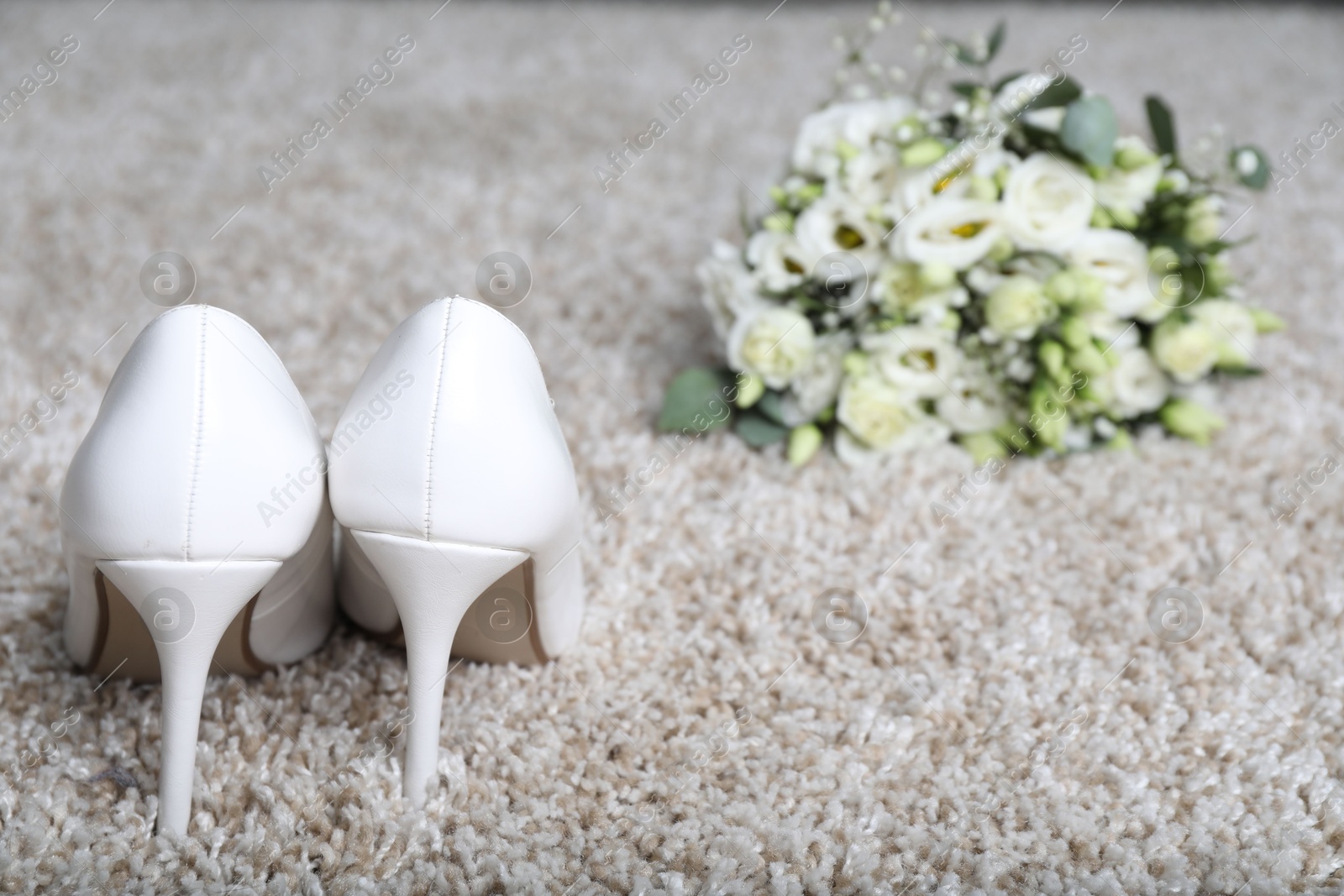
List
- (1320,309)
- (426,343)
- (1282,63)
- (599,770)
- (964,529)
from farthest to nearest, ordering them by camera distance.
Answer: (1282,63) < (1320,309) < (964,529) < (599,770) < (426,343)

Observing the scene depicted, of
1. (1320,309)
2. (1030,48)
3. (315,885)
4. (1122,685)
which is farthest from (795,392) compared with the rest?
(1030,48)

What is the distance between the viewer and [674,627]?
807 millimetres

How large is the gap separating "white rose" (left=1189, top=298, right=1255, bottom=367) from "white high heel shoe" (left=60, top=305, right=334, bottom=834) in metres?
0.84

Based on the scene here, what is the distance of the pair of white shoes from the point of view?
54 cm

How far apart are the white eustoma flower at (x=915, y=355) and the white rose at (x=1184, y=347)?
0.65ft

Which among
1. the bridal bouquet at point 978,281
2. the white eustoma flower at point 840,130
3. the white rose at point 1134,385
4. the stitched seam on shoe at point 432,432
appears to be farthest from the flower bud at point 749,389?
the stitched seam on shoe at point 432,432

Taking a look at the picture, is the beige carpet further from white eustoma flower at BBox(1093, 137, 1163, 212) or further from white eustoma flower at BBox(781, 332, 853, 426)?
white eustoma flower at BBox(1093, 137, 1163, 212)

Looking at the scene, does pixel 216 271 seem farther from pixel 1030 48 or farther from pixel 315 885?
pixel 1030 48

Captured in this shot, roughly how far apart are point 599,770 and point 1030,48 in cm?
195

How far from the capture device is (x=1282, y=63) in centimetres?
202

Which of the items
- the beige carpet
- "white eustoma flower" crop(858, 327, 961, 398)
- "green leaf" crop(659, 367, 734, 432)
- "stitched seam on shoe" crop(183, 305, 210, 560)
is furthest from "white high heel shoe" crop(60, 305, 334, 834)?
"white eustoma flower" crop(858, 327, 961, 398)

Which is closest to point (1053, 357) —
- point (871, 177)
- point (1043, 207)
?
point (1043, 207)

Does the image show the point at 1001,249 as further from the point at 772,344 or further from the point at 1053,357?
the point at 772,344

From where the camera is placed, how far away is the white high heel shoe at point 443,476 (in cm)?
56
